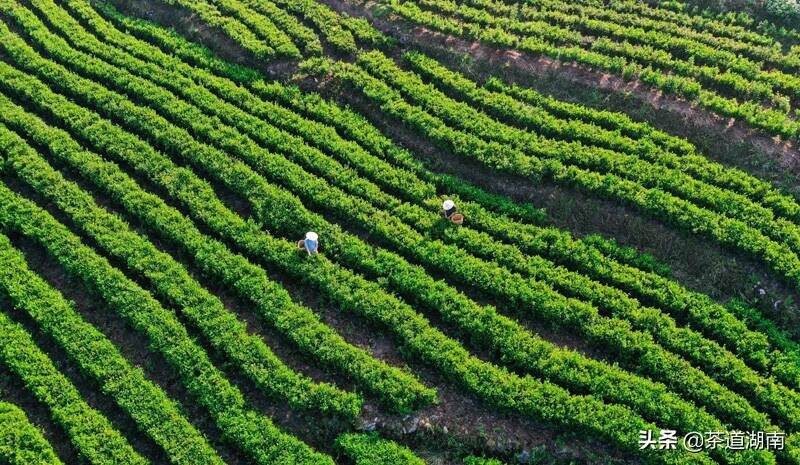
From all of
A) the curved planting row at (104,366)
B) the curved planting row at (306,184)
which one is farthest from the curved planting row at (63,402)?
the curved planting row at (306,184)

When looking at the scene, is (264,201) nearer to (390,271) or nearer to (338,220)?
(338,220)

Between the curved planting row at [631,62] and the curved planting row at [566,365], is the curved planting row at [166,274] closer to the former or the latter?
the curved planting row at [566,365]

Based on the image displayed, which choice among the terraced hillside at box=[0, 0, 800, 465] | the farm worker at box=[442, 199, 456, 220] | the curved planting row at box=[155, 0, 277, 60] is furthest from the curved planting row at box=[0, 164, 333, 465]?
the curved planting row at box=[155, 0, 277, 60]

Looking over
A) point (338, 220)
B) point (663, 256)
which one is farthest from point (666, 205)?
point (338, 220)

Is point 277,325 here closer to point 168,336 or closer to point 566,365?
point 168,336

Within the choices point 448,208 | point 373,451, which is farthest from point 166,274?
point 448,208

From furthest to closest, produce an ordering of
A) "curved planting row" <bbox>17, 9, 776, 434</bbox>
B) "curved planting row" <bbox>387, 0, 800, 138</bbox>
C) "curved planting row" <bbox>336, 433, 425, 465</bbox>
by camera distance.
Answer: "curved planting row" <bbox>387, 0, 800, 138</bbox>, "curved planting row" <bbox>17, 9, 776, 434</bbox>, "curved planting row" <bbox>336, 433, 425, 465</bbox>

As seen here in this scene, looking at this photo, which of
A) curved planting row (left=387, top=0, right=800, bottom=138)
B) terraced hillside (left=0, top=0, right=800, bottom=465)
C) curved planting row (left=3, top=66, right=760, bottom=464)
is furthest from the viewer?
curved planting row (left=387, top=0, right=800, bottom=138)

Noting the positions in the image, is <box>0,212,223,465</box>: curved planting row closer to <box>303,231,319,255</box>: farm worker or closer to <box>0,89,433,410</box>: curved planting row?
<box>0,89,433,410</box>: curved planting row

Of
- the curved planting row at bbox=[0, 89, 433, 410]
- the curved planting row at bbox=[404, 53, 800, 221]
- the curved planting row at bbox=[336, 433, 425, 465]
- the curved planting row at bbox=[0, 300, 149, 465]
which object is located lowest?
the curved planting row at bbox=[0, 300, 149, 465]
